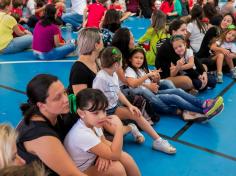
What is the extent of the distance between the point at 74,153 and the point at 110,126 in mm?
565

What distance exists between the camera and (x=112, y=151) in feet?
7.20

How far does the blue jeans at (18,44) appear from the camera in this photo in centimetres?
586

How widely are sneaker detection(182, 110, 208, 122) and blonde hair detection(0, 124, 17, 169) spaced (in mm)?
2368

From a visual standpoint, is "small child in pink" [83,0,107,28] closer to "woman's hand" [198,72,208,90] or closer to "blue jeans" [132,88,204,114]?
"woman's hand" [198,72,208,90]

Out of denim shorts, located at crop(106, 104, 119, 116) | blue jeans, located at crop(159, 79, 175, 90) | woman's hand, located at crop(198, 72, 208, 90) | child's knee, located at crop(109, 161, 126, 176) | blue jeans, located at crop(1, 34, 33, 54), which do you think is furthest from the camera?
blue jeans, located at crop(1, 34, 33, 54)

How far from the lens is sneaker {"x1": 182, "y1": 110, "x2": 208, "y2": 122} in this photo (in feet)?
11.7

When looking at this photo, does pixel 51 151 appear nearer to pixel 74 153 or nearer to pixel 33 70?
pixel 74 153

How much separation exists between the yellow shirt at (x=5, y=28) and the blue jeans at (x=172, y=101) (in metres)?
3.18

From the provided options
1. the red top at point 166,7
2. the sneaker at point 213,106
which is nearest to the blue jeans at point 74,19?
the red top at point 166,7

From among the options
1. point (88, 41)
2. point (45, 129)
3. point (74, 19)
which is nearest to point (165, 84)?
point (88, 41)

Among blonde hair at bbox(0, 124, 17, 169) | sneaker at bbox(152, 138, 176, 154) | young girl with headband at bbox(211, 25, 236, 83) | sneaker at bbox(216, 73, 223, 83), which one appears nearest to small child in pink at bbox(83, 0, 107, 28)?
young girl with headband at bbox(211, 25, 236, 83)

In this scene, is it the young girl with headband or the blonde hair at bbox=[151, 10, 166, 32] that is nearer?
the blonde hair at bbox=[151, 10, 166, 32]

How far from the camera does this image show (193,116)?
3605 mm

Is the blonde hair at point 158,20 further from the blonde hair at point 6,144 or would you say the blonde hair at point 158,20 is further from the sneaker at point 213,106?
the blonde hair at point 6,144
